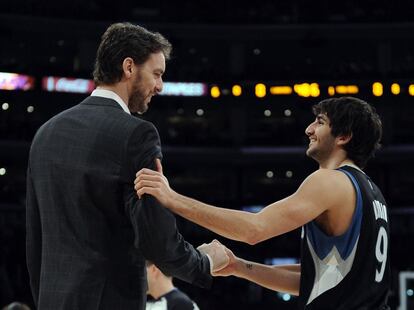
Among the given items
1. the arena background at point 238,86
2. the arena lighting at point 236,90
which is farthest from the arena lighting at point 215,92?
the arena lighting at point 236,90

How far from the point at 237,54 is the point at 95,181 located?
34736 mm

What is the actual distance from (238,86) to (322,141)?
2951 cm

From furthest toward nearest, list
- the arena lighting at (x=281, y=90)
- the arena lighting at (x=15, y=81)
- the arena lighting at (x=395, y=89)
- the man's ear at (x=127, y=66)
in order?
the arena lighting at (x=281, y=90) < the arena lighting at (x=395, y=89) < the arena lighting at (x=15, y=81) < the man's ear at (x=127, y=66)

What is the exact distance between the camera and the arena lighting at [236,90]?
34219 mm

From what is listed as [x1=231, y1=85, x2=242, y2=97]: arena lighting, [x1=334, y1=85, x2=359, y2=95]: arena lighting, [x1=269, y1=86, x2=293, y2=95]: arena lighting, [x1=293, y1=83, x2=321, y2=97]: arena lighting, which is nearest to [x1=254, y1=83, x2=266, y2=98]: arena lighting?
[x1=269, y1=86, x2=293, y2=95]: arena lighting

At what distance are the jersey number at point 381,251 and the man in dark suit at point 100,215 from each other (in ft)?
3.62

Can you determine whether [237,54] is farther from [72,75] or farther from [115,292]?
[115,292]

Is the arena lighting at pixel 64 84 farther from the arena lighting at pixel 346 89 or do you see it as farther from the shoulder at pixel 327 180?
the shoulder at pixel 327 180

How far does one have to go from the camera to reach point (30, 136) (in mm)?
32625

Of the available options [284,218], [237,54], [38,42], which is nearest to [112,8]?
[38,42]

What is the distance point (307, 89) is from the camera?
108 ft

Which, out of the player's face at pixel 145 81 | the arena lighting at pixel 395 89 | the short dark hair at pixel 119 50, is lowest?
the player's face at pixel 145 81

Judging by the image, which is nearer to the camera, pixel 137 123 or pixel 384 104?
pixel 137 123

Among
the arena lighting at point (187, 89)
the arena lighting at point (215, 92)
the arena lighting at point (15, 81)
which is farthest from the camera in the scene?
the arena lighting at point (215, 92)
